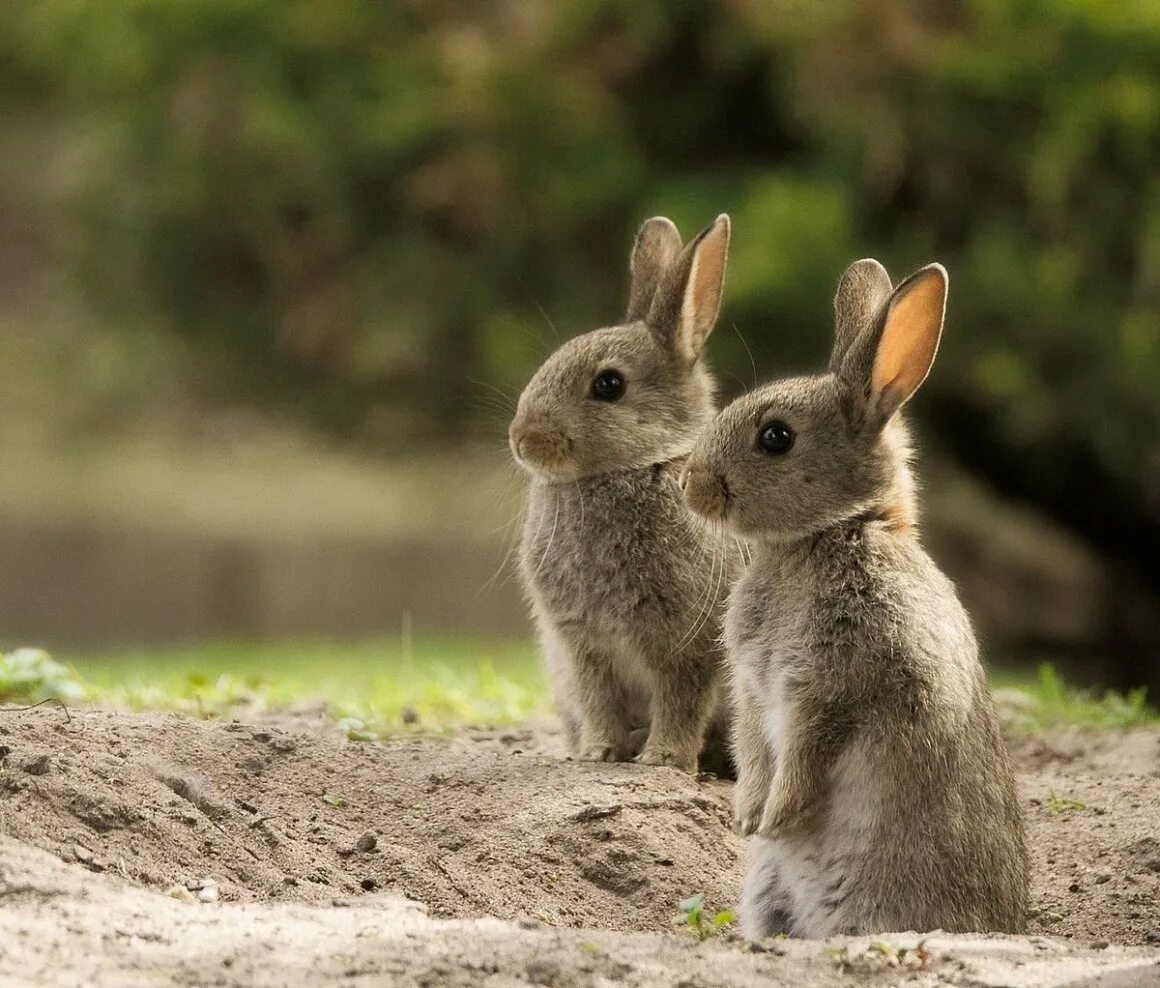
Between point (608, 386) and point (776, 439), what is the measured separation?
4.04 ft

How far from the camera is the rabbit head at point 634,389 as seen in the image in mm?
5887

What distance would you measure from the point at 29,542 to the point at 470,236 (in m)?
6.99

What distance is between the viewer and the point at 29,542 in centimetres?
1698

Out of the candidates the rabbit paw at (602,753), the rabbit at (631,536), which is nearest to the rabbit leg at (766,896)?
the rabbit at (631,536)

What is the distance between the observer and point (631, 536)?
5.79m

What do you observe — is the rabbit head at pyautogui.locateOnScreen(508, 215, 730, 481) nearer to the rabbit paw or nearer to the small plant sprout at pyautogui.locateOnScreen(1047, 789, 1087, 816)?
the rabbit paw

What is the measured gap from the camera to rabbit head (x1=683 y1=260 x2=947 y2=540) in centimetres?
468

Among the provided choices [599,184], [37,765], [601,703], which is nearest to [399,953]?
[37,765]

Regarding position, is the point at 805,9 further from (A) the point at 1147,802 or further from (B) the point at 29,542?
(B) the point at 29,542

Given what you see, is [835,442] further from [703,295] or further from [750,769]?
[703,295]

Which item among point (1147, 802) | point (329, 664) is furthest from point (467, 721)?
point (329, 664)

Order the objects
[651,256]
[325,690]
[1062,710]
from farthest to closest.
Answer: [325,690] → [1062,710] → [651,256]

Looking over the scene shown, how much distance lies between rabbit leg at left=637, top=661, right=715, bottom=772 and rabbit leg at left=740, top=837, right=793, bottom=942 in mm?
949

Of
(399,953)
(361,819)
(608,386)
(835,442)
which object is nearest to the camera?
(399,953)
